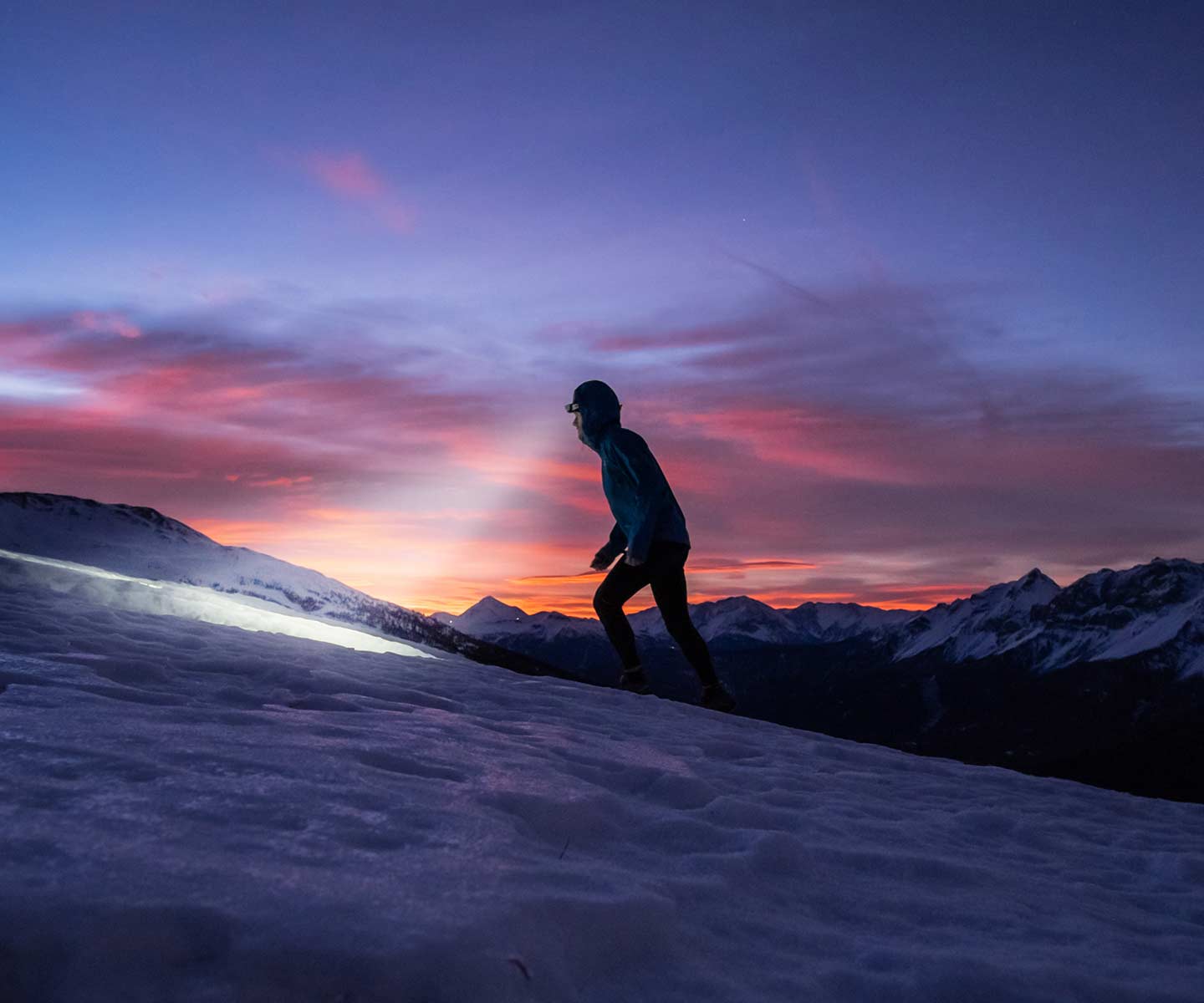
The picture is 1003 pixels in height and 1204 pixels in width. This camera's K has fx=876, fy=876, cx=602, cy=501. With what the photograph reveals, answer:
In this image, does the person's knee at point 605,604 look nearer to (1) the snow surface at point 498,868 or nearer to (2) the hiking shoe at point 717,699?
(2) the hiking shoe at point 717,699

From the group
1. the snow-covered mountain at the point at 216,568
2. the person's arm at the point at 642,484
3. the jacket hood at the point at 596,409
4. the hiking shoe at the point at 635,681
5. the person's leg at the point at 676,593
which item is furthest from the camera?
the snow-covered mountain at the point at 216,568

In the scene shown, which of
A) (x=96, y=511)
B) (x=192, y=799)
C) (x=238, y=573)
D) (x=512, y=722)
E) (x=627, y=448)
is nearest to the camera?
(x=192, y=799)

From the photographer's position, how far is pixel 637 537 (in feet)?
27.8

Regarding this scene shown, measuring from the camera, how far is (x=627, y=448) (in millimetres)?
8852

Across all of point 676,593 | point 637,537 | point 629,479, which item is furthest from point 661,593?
point 629,479

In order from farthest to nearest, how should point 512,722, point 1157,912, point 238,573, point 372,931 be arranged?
point 238,573
point 512,722
point 1157,912
point 372,931

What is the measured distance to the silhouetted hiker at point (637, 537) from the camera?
862cm

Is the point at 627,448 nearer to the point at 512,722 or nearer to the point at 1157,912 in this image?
the point at 512,722

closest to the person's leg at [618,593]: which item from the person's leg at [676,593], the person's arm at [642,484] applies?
the person's leg at [676,593]

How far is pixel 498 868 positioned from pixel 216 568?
19.9 meters

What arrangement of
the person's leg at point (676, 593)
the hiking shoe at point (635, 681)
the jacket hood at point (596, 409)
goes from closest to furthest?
the person's leg at point (676, 593)
the hiking shoe at point (635, 681)
the jacket hood at point (596, 409)

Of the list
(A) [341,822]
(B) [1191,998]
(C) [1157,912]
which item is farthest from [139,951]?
(C) [1157,912]

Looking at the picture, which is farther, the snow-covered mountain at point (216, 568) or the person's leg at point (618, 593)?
the snow-covered mountain at point (216, 568)

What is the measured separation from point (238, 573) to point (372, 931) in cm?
2154
